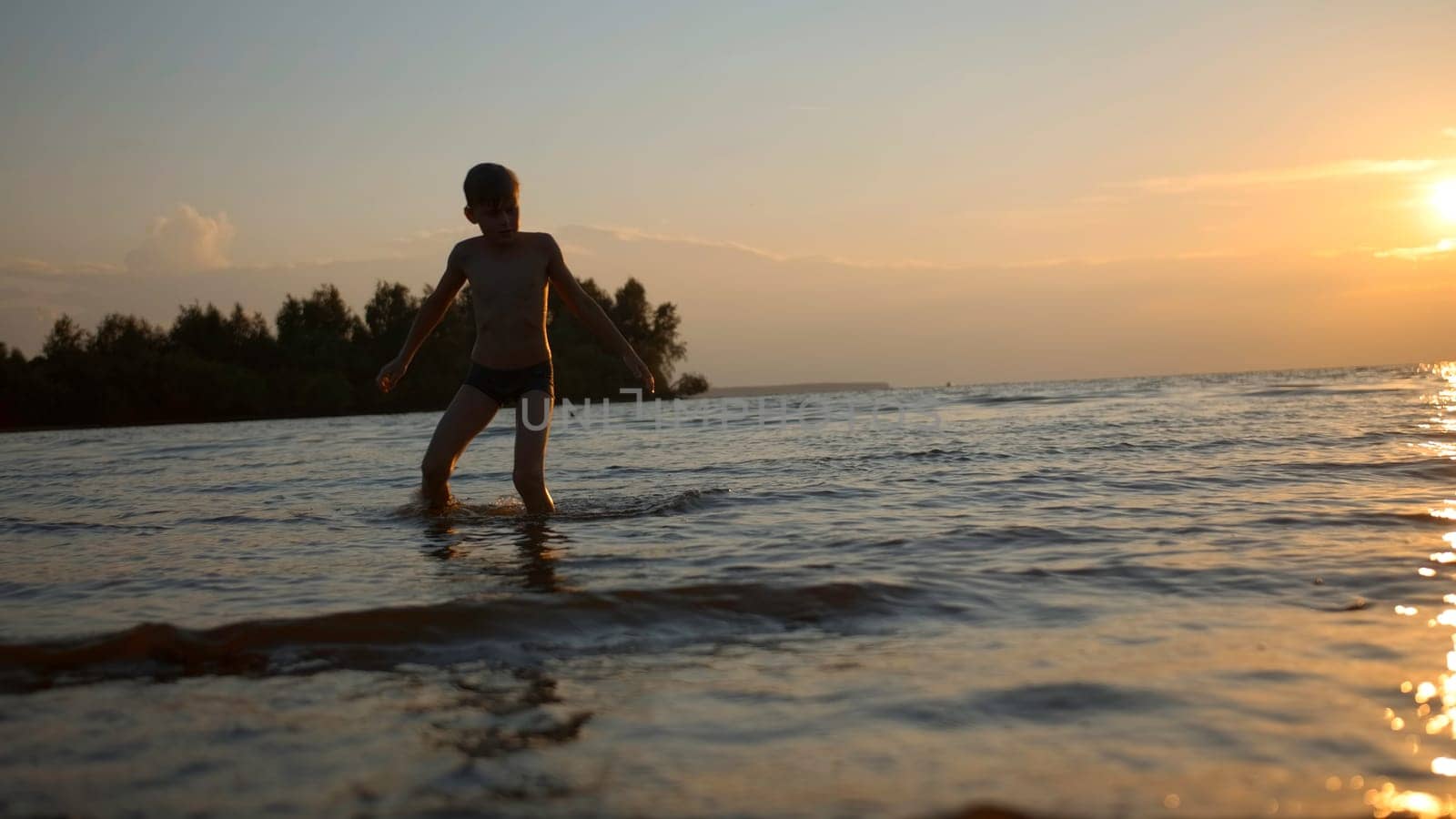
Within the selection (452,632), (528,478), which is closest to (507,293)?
(528,478)

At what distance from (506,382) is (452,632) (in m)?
3.19

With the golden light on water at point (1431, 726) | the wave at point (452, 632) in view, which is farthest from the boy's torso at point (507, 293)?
the golden light on water at point (1431, 726)

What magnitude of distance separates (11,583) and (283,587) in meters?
1.36

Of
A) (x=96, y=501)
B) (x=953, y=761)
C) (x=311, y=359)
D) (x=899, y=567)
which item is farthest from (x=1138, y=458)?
(x=311, y=359)

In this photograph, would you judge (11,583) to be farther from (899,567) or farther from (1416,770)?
(1416,770)

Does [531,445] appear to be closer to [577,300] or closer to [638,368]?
[638,368]

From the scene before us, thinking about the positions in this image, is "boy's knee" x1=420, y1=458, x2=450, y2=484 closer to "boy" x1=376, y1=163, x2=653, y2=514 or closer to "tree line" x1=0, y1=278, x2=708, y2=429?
"boy" x1=376, y1=163, x2=653, y2=514

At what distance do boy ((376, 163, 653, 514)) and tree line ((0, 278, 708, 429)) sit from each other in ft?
148

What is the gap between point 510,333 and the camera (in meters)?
6.52

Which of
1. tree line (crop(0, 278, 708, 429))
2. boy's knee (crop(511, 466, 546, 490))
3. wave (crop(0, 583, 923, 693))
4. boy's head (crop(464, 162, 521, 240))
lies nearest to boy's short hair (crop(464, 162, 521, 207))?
boy's head (crop(464, 162, 521, 240))

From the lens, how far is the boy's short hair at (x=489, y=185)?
20.3ft

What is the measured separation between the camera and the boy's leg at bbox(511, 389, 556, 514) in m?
6.46

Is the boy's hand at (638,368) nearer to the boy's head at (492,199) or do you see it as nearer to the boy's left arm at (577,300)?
the boy's left arm at (577,300)

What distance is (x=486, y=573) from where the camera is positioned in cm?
462
